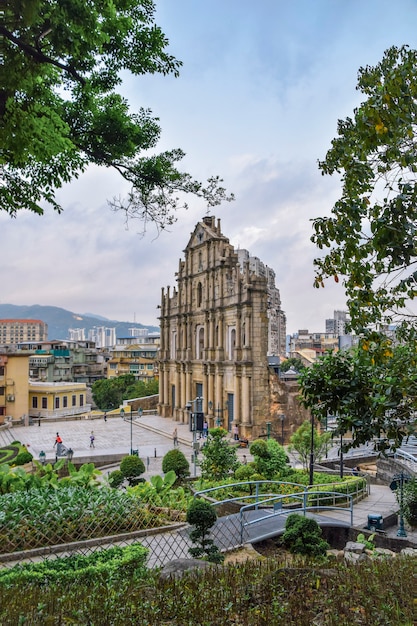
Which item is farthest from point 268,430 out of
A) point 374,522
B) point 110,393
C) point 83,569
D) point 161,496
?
point 110,393

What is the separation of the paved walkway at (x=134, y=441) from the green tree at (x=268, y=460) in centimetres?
332

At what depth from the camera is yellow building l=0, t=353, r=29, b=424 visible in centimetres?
4619

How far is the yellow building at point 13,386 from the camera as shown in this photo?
4619cm

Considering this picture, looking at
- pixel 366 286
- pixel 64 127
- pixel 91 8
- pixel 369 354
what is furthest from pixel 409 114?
pixel 64 127

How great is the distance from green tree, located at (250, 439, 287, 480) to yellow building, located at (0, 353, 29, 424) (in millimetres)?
32431

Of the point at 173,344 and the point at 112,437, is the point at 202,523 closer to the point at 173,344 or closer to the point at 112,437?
the point at 112,437

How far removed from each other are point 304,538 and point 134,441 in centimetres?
2461

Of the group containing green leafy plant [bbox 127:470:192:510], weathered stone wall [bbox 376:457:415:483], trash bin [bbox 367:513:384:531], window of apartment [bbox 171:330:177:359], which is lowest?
weathered stone wall [bbox 376:457:415:483]

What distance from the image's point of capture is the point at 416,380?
612 centimetres

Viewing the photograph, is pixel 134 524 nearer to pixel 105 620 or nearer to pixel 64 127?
pixel 105 620

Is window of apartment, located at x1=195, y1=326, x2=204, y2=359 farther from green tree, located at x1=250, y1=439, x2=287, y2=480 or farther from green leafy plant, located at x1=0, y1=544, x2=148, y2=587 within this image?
green leafy plant, located at x1=0, y1=544, x2=148, y2=587

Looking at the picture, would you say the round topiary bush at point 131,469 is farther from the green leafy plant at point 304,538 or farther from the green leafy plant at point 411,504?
the green leafy plant at point 411,504

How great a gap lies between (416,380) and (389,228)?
2006 mm

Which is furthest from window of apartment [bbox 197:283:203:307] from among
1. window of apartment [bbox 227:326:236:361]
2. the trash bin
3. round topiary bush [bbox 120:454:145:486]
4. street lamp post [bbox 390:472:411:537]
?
the trash bin
